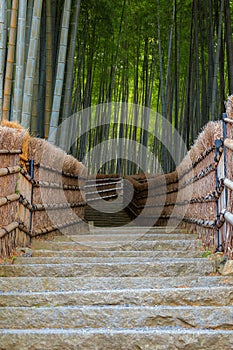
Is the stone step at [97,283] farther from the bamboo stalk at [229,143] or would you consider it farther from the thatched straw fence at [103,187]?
the thatched straw fence at [103,187]

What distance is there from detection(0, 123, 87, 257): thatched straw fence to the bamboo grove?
21.3 inches

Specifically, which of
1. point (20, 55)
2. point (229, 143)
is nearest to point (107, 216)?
point (20, 55)

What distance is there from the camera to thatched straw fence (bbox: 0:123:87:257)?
317 cm

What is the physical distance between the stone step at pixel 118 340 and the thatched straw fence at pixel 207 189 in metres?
0.89

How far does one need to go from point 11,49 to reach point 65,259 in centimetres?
219

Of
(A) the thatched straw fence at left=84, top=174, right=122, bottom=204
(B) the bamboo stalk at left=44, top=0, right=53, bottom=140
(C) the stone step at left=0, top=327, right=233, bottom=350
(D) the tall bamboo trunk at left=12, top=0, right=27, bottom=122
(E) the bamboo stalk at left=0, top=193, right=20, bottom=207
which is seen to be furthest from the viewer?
(A) the thatched straw fence at left=84, top=174, right=122, bottom=204

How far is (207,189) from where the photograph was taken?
3.77 metres

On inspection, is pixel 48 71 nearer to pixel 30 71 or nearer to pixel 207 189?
pixel 30 71

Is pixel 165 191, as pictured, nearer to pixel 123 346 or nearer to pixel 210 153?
pixel 210 153

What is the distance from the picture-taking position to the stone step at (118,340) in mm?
1905

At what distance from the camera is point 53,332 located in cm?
194

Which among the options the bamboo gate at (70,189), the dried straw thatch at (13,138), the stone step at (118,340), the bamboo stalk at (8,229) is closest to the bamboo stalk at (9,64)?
the bamboo gate at (70,189)

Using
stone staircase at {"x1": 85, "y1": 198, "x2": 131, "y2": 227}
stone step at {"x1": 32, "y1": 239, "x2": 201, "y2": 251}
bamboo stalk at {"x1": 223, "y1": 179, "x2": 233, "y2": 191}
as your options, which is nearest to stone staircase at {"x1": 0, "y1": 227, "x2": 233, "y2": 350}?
bamboo stalk at {"x1": 223, "y1": 179, "x2": 233, "y2": 191}

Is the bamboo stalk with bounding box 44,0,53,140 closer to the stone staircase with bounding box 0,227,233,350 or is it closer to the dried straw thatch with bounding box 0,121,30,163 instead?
the dried straw thatch with bounding box 0,121,30,163
